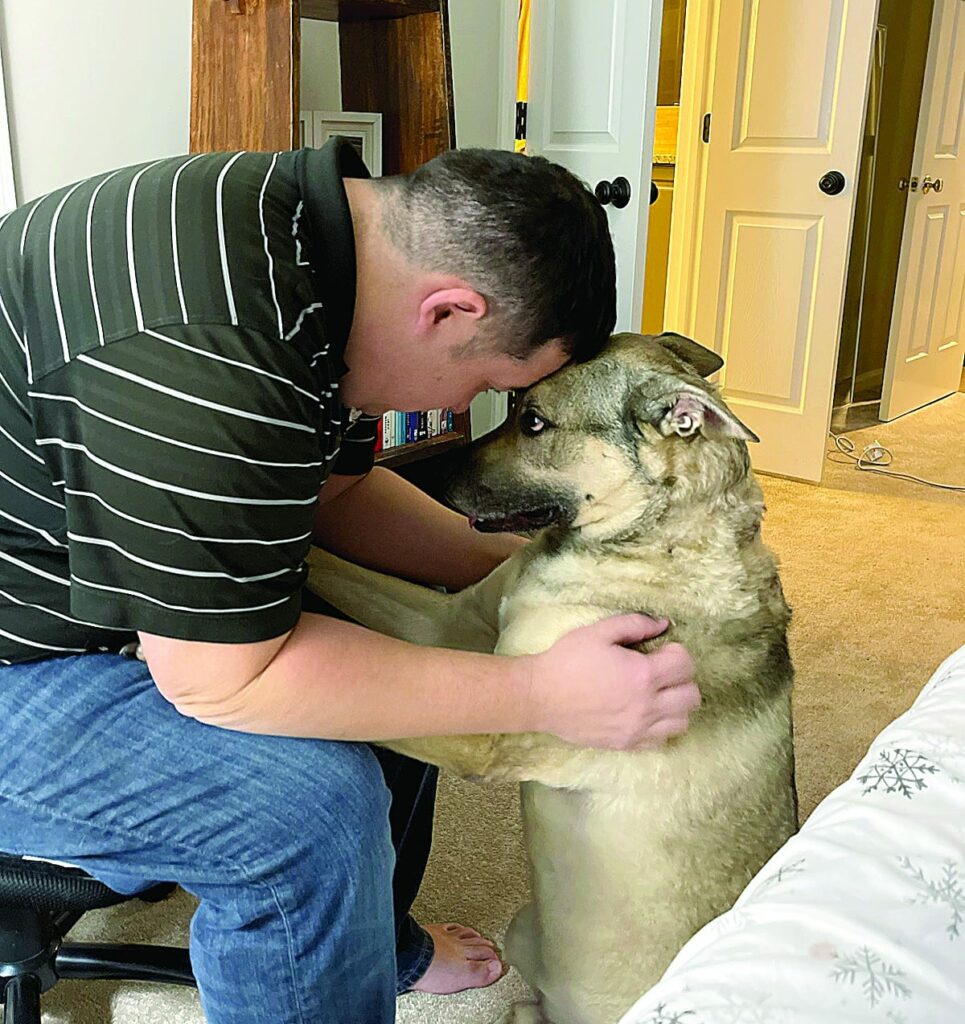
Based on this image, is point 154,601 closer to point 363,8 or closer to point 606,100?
point 363,8

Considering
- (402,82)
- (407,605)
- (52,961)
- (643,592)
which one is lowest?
(52,961)

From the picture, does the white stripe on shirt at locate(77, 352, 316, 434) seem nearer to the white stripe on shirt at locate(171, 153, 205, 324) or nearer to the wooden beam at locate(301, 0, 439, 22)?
the white stripe on shirt at locate(171, 153, 205, 324)

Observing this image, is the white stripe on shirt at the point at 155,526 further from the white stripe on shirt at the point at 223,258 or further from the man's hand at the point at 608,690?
the man's hand at the point at 608,690

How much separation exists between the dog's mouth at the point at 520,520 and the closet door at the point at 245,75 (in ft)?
3.22

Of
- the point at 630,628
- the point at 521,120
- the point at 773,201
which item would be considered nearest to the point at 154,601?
the point at 630,628

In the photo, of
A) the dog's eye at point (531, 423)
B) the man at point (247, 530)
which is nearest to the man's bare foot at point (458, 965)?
the man at point (247, 530)

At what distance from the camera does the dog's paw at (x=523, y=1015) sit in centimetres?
143

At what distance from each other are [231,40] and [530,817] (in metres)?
1.58

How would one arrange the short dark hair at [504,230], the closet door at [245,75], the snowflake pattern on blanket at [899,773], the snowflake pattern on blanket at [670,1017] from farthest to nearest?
the closet door at [245,75] → the short dark hair at [504,230] → the snowflake pattern on blanket at [899,773] → the snowflake pattern on blanket at [670,1017]

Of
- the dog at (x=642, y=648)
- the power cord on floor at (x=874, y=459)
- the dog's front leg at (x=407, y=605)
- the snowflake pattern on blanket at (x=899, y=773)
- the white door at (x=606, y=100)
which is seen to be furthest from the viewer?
the power cord on floor at (x=874, y=459)

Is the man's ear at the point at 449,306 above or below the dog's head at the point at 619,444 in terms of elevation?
above

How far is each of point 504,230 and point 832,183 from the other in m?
3.28

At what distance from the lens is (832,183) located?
3883mm

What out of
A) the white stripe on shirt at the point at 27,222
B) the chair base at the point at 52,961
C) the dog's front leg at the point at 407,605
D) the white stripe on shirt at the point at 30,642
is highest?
the white stripe on shirt at the point at 27,222
